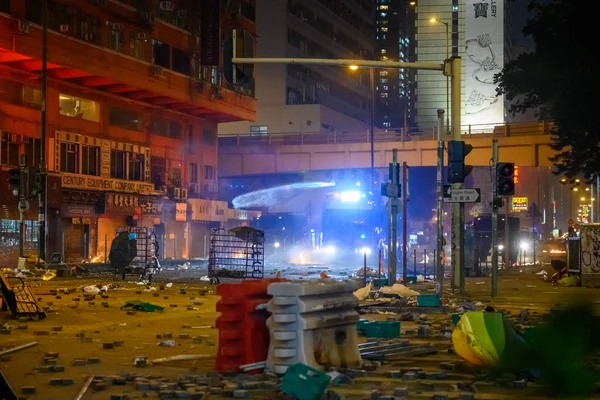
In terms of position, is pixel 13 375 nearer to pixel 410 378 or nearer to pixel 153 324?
pixel 410 378

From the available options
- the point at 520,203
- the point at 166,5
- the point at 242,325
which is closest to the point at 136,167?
the point at 166,5

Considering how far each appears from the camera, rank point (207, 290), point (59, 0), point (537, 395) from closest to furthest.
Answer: point (537, 395) → point (207, 290) → point (59, 0)

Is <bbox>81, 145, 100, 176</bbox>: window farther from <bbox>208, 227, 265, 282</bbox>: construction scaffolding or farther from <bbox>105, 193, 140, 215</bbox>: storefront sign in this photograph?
<bbox>208, 227, 265, 282</bbox>: construction scaffolding

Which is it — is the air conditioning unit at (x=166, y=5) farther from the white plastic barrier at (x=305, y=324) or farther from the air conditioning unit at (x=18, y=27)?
the white plastic barrier at (x=305, y=324)

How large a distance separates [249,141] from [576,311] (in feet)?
216

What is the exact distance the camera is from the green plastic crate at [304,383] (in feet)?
26.2

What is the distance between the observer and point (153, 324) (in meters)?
16.0

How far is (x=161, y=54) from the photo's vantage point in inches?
2254

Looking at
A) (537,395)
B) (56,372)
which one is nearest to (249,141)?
(56,372)

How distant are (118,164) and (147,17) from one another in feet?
29.9

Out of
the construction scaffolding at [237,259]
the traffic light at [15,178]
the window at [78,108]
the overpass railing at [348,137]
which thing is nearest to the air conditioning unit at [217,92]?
the overpass railing at [348,137]

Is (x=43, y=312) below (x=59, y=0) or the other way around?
below

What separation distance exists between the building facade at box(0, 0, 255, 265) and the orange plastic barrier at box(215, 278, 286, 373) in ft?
119

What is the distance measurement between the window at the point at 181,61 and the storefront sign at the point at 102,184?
8.21 metres
